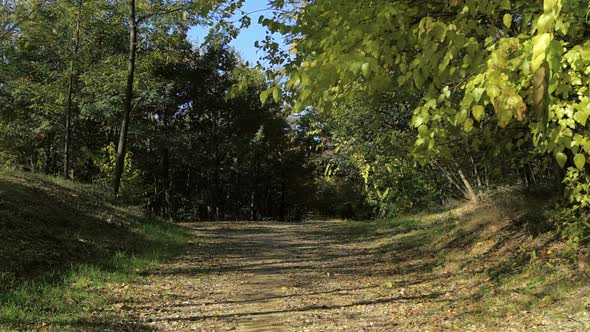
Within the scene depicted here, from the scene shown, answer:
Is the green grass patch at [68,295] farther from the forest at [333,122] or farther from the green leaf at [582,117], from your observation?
the green leaf at [582,117]

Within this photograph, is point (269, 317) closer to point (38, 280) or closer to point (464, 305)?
point (464, 305)

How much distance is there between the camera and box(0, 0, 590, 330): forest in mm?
2791

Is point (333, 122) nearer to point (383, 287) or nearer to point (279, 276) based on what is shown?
point (279, 276)

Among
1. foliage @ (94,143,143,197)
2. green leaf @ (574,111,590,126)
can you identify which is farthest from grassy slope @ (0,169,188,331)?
foliage @ (94,143,143,197)

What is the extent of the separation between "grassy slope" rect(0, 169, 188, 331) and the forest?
0.07 m

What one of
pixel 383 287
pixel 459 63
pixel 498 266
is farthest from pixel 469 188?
pixel 459 63

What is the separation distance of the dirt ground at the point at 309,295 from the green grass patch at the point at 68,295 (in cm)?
35

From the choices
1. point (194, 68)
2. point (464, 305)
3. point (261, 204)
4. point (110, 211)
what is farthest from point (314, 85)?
point (261, 204)

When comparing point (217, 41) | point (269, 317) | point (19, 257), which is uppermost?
point (217, 41)

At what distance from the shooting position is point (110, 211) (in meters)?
13.2

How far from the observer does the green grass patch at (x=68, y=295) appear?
5.28 m

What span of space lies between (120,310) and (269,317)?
184cm

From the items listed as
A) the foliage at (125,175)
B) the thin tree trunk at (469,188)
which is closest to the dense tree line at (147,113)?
the foliage at (125,175)

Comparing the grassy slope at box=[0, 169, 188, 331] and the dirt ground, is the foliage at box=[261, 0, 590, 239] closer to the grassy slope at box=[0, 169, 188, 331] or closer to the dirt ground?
the dirt ground
